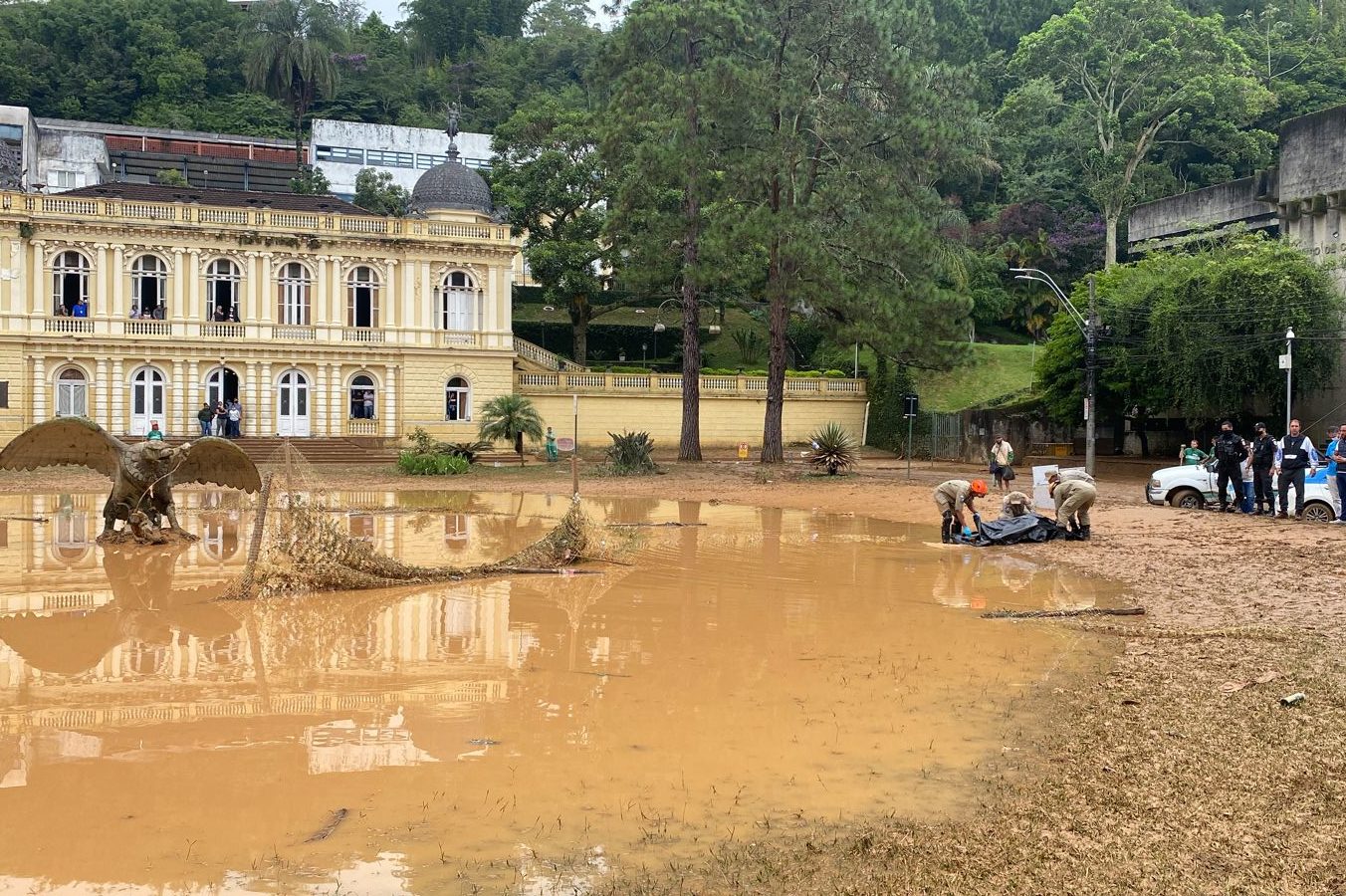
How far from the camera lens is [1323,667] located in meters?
9.38

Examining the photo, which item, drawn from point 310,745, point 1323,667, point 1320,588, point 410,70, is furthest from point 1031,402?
point 410,70

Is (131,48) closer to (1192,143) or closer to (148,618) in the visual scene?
(1192,143)

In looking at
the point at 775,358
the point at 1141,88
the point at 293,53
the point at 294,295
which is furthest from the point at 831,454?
the point at 293,53

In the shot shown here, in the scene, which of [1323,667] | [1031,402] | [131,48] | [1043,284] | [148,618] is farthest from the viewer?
[131,48]

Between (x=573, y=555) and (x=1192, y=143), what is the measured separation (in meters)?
50.5

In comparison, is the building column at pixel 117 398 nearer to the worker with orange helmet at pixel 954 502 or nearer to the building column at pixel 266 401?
the building column at pixel 266 401

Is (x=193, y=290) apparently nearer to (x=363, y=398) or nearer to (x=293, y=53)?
(x=363, y=398)

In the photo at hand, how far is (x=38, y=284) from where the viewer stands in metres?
39.8

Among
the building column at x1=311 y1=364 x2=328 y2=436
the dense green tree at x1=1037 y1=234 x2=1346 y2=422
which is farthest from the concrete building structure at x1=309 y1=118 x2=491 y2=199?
the dense green tree at x1=1037 y1=234 x2=1346 y2=422

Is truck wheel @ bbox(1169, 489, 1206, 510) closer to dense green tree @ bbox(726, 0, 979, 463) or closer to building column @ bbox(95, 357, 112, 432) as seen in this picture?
dense green tree @ bbox(726, 0, 979, 463)

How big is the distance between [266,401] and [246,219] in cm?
640

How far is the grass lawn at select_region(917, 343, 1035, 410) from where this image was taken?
148 feet

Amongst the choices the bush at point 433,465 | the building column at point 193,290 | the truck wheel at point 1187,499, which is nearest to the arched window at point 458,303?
the building column at point 193,290

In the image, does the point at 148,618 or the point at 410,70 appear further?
the point at 410,70
